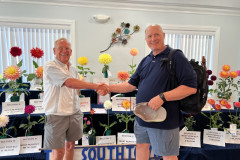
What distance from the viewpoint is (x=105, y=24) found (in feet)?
9.48

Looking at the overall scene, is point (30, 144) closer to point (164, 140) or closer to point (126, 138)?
point (126, 138)

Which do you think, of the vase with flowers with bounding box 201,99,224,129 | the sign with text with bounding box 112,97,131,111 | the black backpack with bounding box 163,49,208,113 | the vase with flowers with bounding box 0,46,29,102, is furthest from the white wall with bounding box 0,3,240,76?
the black backpack with bounding box 163,49,208,113

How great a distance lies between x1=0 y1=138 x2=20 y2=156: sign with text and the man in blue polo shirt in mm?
1229

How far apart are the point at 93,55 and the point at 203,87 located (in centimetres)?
210

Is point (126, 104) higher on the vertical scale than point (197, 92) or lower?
lower

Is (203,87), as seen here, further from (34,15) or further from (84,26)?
(34,15)

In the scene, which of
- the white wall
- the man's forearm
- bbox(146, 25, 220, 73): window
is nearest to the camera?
the man's forearm

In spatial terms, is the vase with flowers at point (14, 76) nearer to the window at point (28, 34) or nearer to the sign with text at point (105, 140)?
the sign with text at point (105, 140)

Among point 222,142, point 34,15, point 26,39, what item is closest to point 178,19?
point 222,142

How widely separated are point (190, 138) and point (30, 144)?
164 centimetres

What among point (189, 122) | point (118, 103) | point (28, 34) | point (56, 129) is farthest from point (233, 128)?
point (28, 34)

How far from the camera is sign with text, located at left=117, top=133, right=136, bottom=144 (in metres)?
1.79

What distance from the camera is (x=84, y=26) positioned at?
2838 millimetres

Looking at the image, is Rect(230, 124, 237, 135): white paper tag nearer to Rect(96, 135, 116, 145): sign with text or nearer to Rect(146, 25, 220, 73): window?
Rect(96, 135, 116, 145): sign with text
